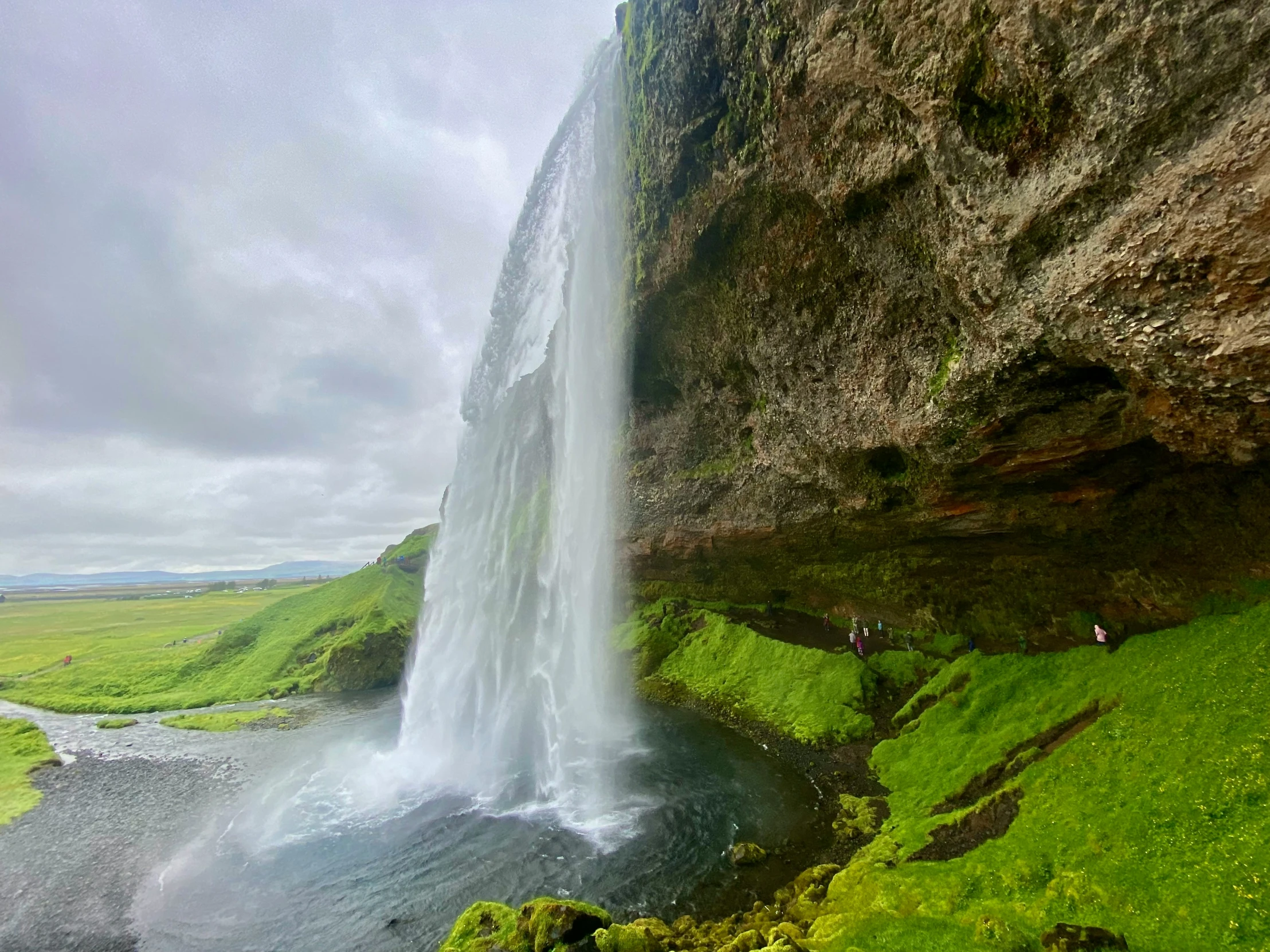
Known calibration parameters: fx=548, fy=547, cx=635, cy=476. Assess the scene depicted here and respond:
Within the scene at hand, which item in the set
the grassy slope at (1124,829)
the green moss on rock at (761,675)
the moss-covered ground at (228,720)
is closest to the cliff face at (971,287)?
the grassy slope at (1124,829)

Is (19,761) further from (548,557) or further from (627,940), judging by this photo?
(627,940)

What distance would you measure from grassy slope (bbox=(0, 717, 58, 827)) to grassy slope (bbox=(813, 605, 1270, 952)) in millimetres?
35042

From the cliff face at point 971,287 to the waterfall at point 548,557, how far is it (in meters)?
6.11

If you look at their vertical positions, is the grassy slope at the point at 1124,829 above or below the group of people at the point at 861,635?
below

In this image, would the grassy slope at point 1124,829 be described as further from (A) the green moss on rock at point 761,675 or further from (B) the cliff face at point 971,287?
(A) the green moss on rock at point 761,675

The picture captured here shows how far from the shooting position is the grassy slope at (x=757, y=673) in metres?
24.9

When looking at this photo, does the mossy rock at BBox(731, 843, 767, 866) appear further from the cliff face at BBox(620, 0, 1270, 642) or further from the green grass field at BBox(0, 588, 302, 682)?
the green grass field at BBox(0, 588, 302, 682)

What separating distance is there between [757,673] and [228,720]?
37.8 metres

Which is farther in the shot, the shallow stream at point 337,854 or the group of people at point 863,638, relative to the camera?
the group of people at point 863,638

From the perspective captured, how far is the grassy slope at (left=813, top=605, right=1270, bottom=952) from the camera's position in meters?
9.09

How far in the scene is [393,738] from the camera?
31.4m

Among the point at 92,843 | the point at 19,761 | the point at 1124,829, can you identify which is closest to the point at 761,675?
the point at 1124,829

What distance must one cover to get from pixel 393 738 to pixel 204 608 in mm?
126342

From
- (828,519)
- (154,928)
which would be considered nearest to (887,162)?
(828,519)
